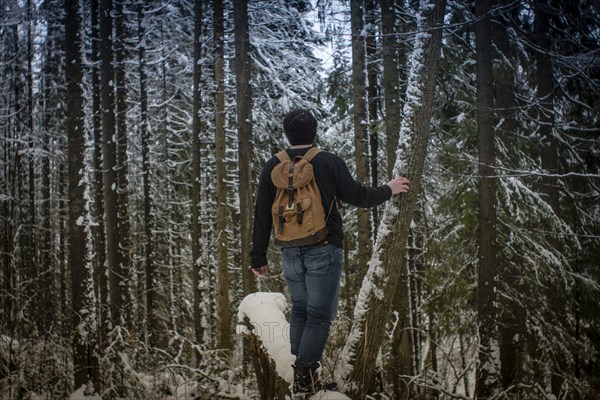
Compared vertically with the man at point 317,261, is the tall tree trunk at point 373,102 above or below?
above

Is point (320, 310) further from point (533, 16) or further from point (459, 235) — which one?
point (533, 16)

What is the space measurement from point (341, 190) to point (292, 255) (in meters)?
0.71

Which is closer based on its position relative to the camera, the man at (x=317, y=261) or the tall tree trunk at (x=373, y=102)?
the man at (x=317, y=261)

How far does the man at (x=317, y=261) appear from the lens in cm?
320

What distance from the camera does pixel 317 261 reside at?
325cm

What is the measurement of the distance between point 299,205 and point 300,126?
722 mm

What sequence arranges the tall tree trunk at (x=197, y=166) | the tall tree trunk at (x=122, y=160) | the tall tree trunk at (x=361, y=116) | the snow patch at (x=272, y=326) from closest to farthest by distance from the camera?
the snow patch at (x=272, y=326) < the tall tree trunk at (x=361, y=116) < the tall tree trunk at (x=122, y=160) < the tall tree trunk at (x=197, y=166)

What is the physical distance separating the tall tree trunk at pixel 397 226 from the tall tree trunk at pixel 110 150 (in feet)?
24.8

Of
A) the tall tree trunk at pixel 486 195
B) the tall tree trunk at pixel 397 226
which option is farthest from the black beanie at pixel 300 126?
the tall tree trunk at pixel 486 195

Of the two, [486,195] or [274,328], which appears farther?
[486,195]

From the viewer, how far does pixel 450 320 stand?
32.3 feet

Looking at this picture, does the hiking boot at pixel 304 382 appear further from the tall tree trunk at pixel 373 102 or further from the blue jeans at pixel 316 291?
the tall tree trunk at pixel 373 102

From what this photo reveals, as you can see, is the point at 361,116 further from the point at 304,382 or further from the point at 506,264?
the point at 304,382

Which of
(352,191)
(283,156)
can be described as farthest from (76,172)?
(352,191)
